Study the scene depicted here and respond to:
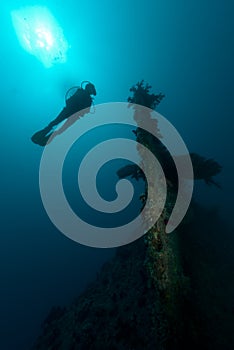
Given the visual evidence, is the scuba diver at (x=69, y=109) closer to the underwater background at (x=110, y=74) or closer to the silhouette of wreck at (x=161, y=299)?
the silhouette of wreck at (x=161, y=299)

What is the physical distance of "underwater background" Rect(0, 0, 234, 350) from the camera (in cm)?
4556

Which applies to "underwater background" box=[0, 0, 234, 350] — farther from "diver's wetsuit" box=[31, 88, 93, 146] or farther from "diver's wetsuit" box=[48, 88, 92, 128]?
"diver's wetsuit" box=[48, 88, 92, 128]

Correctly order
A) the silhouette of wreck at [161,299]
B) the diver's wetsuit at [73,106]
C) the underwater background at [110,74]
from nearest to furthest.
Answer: the silhouette of wreck at [161,299] < the diver's wetsuit at [73,106] < the underwater background at [110,74]

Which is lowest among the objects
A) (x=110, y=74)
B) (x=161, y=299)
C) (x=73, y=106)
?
(x=161, y=299)

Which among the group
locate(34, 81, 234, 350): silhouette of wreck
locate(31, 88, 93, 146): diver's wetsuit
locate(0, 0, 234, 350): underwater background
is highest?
locate(0, 0, 234, 350): underwater background

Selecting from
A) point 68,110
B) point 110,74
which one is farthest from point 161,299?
point 110,74

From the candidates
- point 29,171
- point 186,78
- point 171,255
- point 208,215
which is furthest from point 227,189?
point 29,171

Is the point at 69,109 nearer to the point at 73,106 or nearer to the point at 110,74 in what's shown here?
the point at 73,106

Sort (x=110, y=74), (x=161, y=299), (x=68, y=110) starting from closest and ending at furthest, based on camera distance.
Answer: (x=161, y=299) < (x=68, y=110) < (x=110, y=74)

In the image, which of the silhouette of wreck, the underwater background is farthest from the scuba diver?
the underwater background

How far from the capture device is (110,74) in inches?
2142

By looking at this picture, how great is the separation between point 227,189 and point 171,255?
83.6 feet

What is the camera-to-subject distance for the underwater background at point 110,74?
45.6 meters

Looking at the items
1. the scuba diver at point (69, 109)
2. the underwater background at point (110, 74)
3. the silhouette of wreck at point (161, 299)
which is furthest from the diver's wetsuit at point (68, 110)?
the underwater background at point (110, 74)
